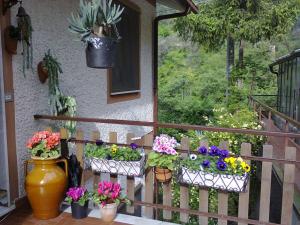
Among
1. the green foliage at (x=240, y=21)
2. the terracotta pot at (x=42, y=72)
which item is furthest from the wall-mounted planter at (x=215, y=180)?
the green foliage at (x=240, y=21)

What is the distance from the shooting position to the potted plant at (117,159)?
9.71 feet

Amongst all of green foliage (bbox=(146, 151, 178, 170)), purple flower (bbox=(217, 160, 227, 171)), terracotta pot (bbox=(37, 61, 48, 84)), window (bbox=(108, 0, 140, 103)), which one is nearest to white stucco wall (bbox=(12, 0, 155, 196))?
terracotta pot (bbox=(37, 61, 48, 84))

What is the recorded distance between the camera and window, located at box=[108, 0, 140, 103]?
5.29 meters

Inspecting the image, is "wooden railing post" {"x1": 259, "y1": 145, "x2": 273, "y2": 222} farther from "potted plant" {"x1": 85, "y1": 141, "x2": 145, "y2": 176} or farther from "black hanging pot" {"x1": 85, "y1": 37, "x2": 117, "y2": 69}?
"black hanging pot" {"x1": 85, "y1": 37, "x2": 117, "y2": 69}

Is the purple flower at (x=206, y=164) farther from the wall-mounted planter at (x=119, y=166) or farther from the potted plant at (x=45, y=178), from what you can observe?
the potted plant at (x=45, y=178)

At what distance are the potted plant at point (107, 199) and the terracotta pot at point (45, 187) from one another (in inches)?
13.2

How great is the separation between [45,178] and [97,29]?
54.5 inches

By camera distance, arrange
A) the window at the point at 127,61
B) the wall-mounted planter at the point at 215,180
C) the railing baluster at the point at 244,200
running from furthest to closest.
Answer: the window at the point at 127,61
the railing baluster at the point at 244,200
the wall-mounted planter at the point at 215,180

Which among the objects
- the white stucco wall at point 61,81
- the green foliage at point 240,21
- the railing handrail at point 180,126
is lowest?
the railing handrail at point 180,126

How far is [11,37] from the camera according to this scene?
9.87ft

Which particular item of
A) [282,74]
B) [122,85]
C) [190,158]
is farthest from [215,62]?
[190,158]

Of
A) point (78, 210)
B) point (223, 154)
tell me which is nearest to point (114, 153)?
point (78, 210)

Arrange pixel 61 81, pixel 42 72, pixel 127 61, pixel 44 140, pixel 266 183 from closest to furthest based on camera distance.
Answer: pixel 266 183, pixel 44 140, pixel 42 72, pixel 61 81, pixel 127 61

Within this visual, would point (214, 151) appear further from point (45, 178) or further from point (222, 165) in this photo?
point (45, 178)
